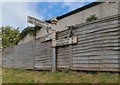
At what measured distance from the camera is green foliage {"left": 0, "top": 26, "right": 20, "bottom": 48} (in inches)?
1417

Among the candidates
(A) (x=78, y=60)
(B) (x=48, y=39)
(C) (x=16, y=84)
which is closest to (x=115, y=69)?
(A) (x=78, y=60)

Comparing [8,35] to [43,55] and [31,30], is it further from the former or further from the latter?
[43,55]

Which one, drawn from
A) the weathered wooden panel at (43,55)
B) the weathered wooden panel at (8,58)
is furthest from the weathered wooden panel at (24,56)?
the weathered wooden panel at (8,58)

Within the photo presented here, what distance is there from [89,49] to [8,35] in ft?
98.6

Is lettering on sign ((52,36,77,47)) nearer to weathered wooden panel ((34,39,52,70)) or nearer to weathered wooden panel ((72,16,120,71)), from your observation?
weathered wooden panel ((72,16,120,71))

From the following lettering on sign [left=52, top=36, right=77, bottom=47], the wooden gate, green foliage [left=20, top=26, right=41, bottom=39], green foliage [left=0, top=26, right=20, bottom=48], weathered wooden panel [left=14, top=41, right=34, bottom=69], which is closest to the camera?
lettering on sign [left=52, top=36, right=77, bottom=47]

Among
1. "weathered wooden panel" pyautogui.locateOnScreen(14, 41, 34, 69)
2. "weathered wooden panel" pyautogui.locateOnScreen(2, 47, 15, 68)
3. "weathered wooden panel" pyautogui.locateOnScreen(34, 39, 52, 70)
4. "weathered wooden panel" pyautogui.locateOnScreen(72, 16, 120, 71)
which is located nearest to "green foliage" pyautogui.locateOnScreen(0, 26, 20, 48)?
"weathered wooden panel" pyautogui.locateOnScreen(2, 47, 15, 68)

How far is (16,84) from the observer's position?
860 centimetres

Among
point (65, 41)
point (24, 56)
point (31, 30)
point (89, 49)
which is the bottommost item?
point (24, 56)

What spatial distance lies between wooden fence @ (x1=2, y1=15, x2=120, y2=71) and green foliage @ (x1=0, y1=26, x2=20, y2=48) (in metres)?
23.8

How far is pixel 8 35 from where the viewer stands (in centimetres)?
3744

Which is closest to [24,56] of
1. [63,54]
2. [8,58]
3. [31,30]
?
[8,58]

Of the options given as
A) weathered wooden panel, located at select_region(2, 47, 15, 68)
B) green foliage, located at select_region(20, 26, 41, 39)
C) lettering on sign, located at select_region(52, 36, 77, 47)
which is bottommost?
weathered wooden panel, located at select_region(2, 47, 15, 68)

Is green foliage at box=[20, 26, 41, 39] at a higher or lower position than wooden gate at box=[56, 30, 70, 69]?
higher
